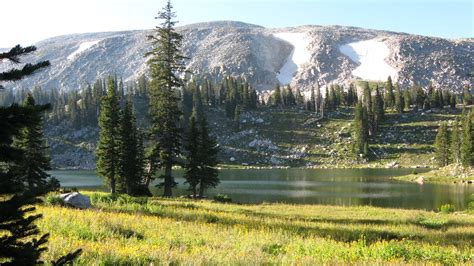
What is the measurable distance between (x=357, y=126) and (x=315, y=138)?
2061 cm

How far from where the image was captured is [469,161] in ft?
336

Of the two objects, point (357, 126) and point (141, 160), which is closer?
point (141, 160)

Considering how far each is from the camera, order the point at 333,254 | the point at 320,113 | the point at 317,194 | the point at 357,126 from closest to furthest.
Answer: the point at 333,254, the point at 317,194, the point at 357,126, the point at 320,113

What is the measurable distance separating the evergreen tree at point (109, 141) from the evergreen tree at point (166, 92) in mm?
6777

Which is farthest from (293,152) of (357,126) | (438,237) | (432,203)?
(438,237)

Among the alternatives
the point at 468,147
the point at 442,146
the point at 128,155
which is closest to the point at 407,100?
the point at 442,146

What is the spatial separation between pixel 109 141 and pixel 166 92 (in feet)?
35.0

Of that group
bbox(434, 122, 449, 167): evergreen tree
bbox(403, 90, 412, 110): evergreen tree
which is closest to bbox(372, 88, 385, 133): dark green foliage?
bbox(403, 90, 412, 110): evergreen tree

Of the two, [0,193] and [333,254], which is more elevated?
[0,193]

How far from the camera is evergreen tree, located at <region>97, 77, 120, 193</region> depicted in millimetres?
51312

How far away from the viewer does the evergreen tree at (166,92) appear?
149ft

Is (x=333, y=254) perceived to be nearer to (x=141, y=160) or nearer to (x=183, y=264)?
(x=183, y=264)

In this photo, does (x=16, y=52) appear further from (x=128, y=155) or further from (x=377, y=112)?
(x=377, y=112)

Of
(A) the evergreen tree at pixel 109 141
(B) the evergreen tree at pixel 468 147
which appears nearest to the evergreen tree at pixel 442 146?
(B) the evergreen tree at pixel 468 147
